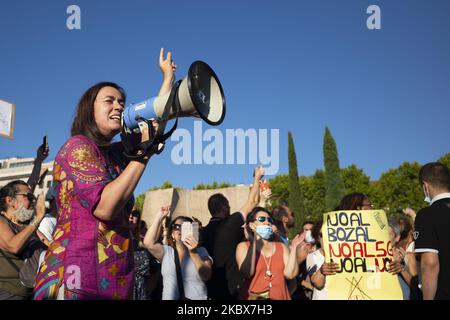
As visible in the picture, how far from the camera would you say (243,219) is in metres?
5.55

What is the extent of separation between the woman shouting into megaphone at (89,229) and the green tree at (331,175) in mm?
42652

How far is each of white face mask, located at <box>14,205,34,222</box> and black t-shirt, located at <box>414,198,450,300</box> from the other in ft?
12.1

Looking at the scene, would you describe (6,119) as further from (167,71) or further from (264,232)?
(167,71)

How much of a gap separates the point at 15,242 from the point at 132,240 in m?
2.58

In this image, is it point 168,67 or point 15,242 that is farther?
point 15,242

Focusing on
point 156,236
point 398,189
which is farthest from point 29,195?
point 398,189

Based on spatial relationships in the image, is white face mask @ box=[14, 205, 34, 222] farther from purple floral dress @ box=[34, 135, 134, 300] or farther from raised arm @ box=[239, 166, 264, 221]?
purple floral dress @ box=[34, 135, 134, 300]

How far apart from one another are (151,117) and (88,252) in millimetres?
651

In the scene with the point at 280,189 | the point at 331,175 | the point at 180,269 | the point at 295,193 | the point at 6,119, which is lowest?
the point at 180,269

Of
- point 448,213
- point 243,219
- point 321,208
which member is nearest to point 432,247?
point 448,213

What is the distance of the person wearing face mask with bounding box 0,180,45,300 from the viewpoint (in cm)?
401

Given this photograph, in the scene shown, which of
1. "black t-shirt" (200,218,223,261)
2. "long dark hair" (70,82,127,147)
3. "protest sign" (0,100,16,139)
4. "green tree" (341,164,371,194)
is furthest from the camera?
"green tree" (341,164,371,194)

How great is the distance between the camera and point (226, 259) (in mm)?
5645

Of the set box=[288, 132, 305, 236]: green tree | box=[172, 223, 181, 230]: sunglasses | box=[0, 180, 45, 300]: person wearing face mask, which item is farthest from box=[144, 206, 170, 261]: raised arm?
box=[288, 132, 305, 236]: green tree
